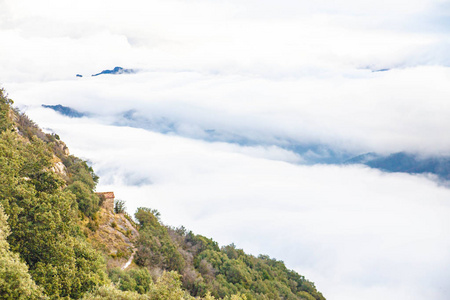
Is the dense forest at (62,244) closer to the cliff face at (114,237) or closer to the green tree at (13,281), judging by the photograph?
the green tree at (13,281)

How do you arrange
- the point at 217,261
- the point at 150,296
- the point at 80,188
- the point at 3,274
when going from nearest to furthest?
1. the point at 3,274
2. the point at 150,296
3. the point at 80,188
4. the point at 217,261

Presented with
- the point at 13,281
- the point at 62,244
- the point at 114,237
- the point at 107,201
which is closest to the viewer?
the point at 13,281

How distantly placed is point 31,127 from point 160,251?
1125 inches

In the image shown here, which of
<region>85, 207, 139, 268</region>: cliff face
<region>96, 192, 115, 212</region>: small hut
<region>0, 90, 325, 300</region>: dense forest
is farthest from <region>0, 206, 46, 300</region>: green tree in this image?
<region>96, 192, 115, 212</region>: small hut

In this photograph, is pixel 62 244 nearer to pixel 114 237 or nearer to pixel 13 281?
pixel 13 281

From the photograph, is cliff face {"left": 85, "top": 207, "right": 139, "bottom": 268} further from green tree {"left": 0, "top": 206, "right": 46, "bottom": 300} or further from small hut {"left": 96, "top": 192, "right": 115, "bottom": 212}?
green tree {"left": 0, "top": 206, "right": 46, "bottom": 300}

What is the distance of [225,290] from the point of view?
55.5 metres

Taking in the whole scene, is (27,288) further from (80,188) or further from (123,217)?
(123,217)

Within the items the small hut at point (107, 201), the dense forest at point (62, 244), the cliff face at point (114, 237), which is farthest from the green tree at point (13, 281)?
the small hut at point (107, 201)

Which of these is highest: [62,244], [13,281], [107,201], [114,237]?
[107,201]

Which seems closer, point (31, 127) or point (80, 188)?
point (80, 188)

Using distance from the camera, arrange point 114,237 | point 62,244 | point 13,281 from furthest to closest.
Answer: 1. point 114,237
2. point 62,244
3. point 13,281

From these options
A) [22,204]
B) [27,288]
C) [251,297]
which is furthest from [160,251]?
[27,288]

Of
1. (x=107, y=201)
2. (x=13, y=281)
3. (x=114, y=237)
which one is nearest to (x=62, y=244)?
(x=13, y=281)
